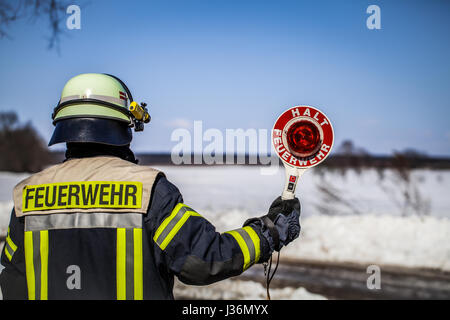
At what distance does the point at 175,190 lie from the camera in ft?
6.35

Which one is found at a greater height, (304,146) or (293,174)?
(304,146)

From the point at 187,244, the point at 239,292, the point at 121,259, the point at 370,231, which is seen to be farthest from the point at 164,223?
the point at 370,231

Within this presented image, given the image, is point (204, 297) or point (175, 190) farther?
point (204, 297)

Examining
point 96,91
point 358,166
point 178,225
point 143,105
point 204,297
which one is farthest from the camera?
point 358,166

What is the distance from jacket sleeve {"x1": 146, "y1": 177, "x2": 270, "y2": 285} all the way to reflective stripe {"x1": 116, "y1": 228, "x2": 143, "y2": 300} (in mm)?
80

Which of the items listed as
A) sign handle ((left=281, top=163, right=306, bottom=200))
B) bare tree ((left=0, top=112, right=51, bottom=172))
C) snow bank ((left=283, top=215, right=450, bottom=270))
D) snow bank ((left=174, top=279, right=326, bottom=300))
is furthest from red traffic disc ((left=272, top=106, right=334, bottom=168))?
bare tree ((left=0, top=112, right=51, bottom=172))

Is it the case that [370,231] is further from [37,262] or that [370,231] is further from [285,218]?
[37,262]

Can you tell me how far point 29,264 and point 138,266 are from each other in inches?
21.5

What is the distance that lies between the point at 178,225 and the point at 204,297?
3.73 metres

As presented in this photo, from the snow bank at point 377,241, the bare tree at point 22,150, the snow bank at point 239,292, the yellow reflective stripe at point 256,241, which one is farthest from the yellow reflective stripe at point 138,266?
the bare tree at point 22,150

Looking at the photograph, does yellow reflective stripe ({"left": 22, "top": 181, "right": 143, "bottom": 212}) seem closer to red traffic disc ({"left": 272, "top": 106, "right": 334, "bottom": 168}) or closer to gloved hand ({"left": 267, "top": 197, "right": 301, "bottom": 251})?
gloved hand ({"left": 267, "top": 197, "right": 301, "bottom": 251})

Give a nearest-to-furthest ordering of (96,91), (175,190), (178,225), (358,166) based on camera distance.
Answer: (178,225), (175,190), (96,91), (358,166)
